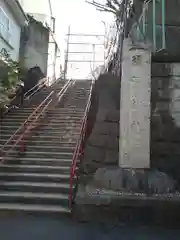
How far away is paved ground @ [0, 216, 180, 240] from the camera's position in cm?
551

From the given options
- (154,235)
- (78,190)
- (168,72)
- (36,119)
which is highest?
(168,72)

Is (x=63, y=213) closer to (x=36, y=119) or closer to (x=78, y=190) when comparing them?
(x=78, y=190)

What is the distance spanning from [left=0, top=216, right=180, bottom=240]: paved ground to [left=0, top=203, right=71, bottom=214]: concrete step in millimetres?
332

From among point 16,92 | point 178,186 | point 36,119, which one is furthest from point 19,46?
point 178,186

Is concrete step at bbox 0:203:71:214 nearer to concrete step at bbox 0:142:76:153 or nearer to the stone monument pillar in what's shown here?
the stone monument pillar

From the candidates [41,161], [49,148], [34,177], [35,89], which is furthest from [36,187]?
[35,89]

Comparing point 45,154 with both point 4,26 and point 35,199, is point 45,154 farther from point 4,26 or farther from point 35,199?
point 4,26

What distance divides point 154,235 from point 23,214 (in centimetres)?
247

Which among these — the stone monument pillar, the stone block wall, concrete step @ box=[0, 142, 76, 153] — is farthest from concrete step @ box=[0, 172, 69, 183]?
the stone monument pillar

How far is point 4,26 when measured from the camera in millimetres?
16281

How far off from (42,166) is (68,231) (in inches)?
123

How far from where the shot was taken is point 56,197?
7172 mm

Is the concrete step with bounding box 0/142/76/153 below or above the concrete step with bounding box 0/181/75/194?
above

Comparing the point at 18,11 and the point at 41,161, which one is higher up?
the point at 18,11
